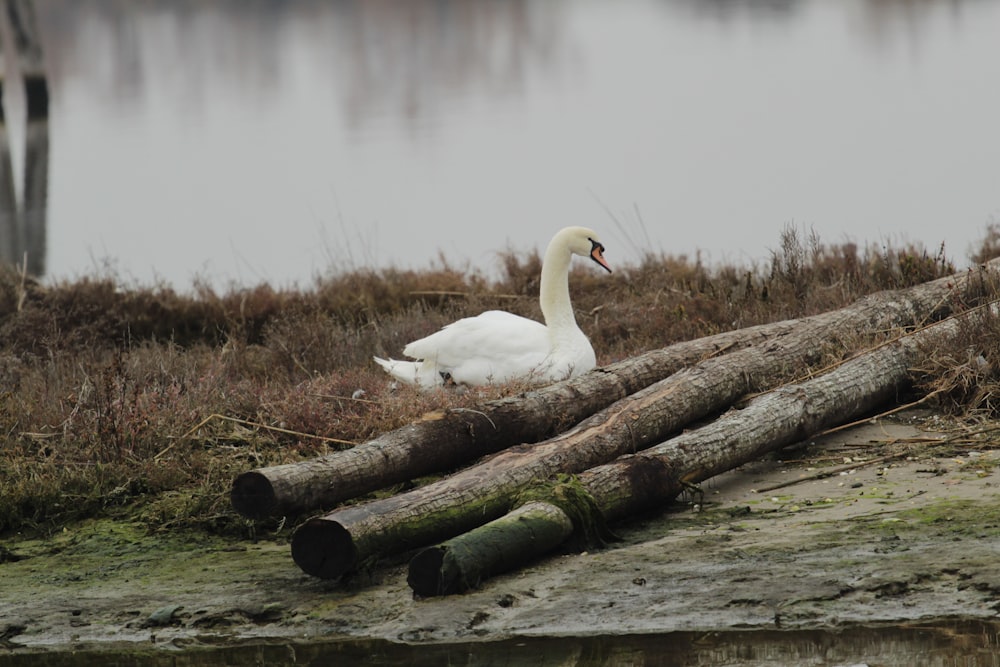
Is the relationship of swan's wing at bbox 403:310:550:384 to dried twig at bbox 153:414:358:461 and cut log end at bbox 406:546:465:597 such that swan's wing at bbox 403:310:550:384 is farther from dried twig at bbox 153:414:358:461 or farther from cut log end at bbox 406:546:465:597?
cut log end at bbox 406:546:465:597

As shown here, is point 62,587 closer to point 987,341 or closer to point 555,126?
point 987,341

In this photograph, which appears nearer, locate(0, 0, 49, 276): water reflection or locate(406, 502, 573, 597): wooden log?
locate(406, 502, 573, 597): wooden log

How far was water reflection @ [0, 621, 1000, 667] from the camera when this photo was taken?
560 centimetres

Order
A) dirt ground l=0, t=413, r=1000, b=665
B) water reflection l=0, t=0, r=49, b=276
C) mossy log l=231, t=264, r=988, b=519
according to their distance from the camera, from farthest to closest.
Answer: water reflection l=0, t=0, r=49, b=276 < mossy log l=231, t=264, r=988, b=519 < dirt ground l=0, t=413, r=1000, b=665

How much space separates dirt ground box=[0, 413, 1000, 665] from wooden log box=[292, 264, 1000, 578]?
0.28 meters

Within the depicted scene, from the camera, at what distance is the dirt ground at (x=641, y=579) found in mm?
6258

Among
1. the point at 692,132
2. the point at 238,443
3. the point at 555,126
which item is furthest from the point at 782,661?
the point at 555,126

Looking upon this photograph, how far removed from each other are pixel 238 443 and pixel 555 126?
37.6m

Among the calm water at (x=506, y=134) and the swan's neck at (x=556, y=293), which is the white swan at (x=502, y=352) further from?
the calm water at (x=506, y=134)

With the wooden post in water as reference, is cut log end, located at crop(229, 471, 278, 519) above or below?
above

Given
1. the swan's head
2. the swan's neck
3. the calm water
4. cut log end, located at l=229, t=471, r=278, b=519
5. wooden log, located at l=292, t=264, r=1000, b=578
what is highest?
A: the swan's head

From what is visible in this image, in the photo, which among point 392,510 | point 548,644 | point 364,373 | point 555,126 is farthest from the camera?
point 555,126

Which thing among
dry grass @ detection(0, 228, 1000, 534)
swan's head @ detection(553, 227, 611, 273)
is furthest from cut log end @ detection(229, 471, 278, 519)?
swan's head @ detection(553, 227, 611, 273)

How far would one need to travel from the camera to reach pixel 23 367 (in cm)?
1184
